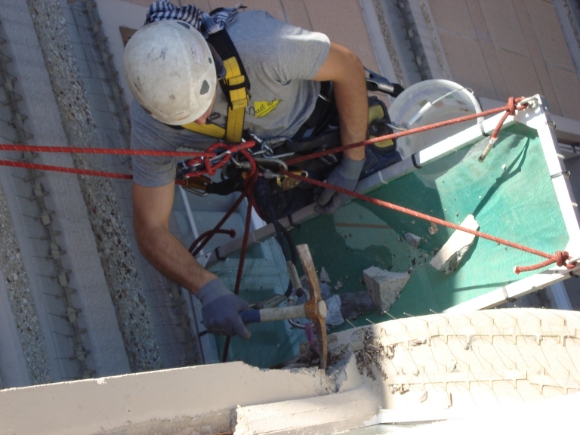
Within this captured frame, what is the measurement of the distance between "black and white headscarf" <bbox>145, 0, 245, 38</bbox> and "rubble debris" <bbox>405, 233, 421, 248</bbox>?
3.45 ft

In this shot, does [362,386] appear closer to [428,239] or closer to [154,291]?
[428,239]

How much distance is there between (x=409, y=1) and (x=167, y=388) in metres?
4.18

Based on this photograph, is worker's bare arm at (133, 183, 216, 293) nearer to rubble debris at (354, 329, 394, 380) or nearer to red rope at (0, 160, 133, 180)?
red rope at (0, 160, 133, 180)

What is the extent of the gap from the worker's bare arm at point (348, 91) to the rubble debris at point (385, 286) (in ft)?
1.55

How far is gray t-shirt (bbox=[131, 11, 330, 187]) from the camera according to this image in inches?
95.7

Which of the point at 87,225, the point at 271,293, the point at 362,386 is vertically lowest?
the point at 362,386

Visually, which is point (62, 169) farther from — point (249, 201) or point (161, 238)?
point (249, 201)

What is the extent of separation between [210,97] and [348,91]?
628 mm

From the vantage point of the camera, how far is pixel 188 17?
94.8 inches

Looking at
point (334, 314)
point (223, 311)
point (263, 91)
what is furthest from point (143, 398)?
point (334, 314)

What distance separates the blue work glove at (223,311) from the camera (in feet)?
7.84

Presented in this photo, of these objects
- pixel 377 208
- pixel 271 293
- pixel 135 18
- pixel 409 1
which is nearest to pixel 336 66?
pixel 377 208

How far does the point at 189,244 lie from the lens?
3354 millimetres

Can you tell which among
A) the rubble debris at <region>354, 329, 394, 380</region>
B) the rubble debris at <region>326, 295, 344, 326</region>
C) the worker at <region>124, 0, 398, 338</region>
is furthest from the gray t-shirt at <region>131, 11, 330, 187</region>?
the rubble debris at <region>354, 329, 394, 380</region>
